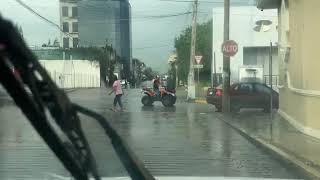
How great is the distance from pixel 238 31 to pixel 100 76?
38.1 m

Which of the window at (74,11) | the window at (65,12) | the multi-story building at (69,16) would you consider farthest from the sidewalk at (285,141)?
the window at (74,11)

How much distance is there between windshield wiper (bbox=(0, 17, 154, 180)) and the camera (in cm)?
254

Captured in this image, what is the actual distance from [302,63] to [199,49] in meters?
68.5

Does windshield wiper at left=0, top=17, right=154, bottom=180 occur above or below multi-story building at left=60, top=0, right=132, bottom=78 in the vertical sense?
below

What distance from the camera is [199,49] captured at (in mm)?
86812

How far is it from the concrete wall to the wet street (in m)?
1.81

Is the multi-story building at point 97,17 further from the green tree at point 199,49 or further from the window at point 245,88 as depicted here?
→ the green tree at point 199,49

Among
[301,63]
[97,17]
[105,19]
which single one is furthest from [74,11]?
[301,63]

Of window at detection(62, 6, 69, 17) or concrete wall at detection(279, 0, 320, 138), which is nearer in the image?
concrete wall at detection(279, 0, 320, 138)

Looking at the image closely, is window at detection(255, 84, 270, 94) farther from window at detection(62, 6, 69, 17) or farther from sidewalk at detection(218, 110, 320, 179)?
window at detection(62, 6, 69, 17)

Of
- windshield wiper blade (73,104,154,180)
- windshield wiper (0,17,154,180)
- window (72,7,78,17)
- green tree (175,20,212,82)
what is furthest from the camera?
green tree (175,20,212,82)

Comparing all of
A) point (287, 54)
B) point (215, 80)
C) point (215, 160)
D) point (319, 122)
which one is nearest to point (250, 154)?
point (215, 160)

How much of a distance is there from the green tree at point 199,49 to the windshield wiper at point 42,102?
78.0m

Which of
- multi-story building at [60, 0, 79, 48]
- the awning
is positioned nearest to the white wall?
multi-story building at [60, 0, 79, 48]
